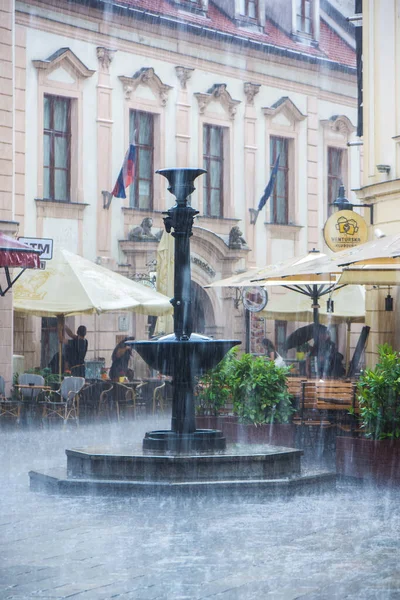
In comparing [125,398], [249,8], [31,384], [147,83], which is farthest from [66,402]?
[249,8]

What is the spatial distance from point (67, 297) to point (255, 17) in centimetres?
1358

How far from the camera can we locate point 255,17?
98.3 feet

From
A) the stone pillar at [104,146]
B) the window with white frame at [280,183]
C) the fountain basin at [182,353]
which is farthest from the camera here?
the window with white frame at [280,183]

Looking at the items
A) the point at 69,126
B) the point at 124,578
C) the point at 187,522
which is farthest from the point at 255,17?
the point at 124,578

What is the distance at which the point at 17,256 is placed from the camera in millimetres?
17141

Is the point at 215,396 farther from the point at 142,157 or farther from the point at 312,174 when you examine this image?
the point at 312,174

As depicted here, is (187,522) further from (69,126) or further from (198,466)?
(69,126)

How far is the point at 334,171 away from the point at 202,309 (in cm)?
596

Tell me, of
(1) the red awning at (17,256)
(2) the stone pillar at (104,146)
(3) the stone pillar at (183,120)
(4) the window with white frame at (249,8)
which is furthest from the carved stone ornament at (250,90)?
(1) the red awning at (17,256)

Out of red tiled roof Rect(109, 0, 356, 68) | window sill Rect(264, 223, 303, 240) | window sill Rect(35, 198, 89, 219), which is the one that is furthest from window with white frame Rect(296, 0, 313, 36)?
window sill Rect(35, 198, 89, 219)

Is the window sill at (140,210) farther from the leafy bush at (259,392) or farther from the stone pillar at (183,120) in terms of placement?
the leafy bush at (259,392)

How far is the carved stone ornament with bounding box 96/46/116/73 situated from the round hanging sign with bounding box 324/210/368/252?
839 cm

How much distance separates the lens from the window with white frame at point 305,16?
1229 inches

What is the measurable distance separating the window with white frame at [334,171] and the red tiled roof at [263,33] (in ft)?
7.82
